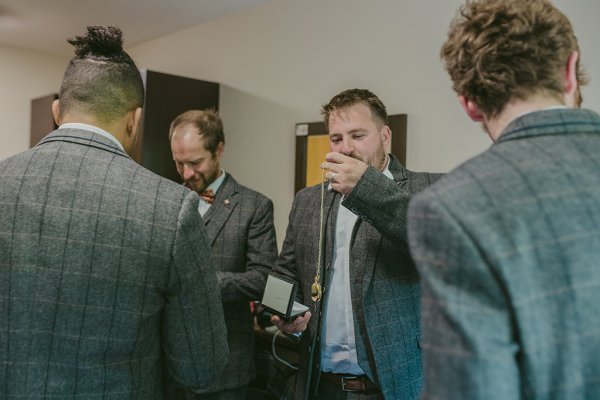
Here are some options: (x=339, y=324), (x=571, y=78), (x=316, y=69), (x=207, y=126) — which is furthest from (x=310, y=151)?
(x=571, y=78)

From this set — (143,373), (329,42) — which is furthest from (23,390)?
(329,42)

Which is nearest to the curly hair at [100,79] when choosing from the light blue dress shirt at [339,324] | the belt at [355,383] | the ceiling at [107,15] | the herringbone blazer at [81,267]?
the herringbone blazer at [81,267]

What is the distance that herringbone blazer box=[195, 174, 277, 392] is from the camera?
1.99m

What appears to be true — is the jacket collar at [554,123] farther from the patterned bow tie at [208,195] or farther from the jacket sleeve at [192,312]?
the patterned bow tie at [208,195]

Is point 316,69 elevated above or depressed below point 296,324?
above

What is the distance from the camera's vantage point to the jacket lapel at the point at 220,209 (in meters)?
2.07

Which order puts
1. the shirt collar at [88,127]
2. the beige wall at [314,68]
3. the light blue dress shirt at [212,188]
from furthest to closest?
the beige wall at [314,68]
the light blue dress shirt at [212,188]
the shirt collar at [88,127]

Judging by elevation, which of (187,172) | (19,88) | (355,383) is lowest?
(355,383)

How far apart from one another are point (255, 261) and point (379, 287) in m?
0.67

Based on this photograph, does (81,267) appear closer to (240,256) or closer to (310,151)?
(240,256)

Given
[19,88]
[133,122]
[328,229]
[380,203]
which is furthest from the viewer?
[19,88]

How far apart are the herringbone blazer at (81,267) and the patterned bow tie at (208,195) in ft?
3.60

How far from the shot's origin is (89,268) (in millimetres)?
997

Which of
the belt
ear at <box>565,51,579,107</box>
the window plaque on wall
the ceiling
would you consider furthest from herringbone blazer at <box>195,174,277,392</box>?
the ceiling
